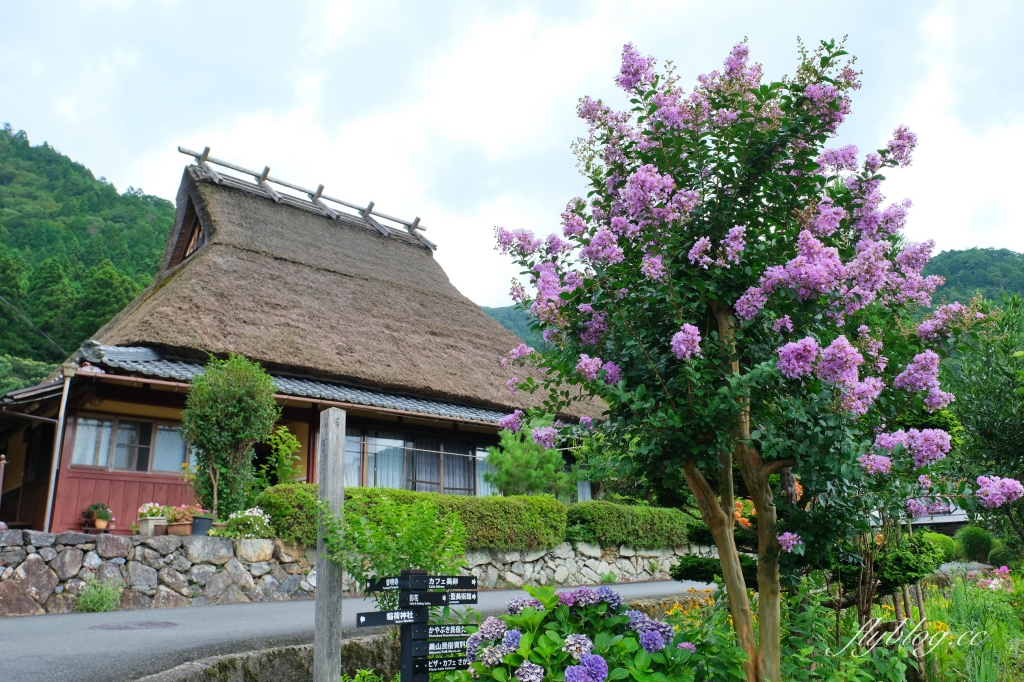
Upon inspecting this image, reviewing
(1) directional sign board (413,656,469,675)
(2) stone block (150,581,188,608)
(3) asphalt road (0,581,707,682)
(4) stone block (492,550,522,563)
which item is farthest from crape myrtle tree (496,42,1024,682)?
(4) stone block (492,550,522,563)

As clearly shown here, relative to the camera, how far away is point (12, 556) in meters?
6.25

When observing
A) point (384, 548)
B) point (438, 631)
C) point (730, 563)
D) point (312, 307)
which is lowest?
point (438, 631)

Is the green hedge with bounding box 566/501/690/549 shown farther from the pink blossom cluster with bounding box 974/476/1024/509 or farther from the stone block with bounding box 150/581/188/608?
the pink blossom cluster with bounding box 974/476/1024/509

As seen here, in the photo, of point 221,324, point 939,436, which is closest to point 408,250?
point 221,324

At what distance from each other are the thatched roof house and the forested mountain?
1082 cm

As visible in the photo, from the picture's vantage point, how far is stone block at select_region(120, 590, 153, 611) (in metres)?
6.57

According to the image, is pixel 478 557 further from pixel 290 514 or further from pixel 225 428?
pixel 225 428

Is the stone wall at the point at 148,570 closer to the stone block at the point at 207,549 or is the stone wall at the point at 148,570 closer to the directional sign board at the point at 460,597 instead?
the stone block at the point at 207,549

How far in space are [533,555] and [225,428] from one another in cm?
440

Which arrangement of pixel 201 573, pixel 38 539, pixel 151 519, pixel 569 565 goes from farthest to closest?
pixel 569 565, pixel 151 519, pixel 201 573, pixel 38 539

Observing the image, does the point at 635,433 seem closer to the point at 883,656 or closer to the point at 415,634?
the point at 415,634

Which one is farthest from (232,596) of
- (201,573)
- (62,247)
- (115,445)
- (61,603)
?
(62,247)

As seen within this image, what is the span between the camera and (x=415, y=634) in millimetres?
3229

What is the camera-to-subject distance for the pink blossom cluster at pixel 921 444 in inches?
111
